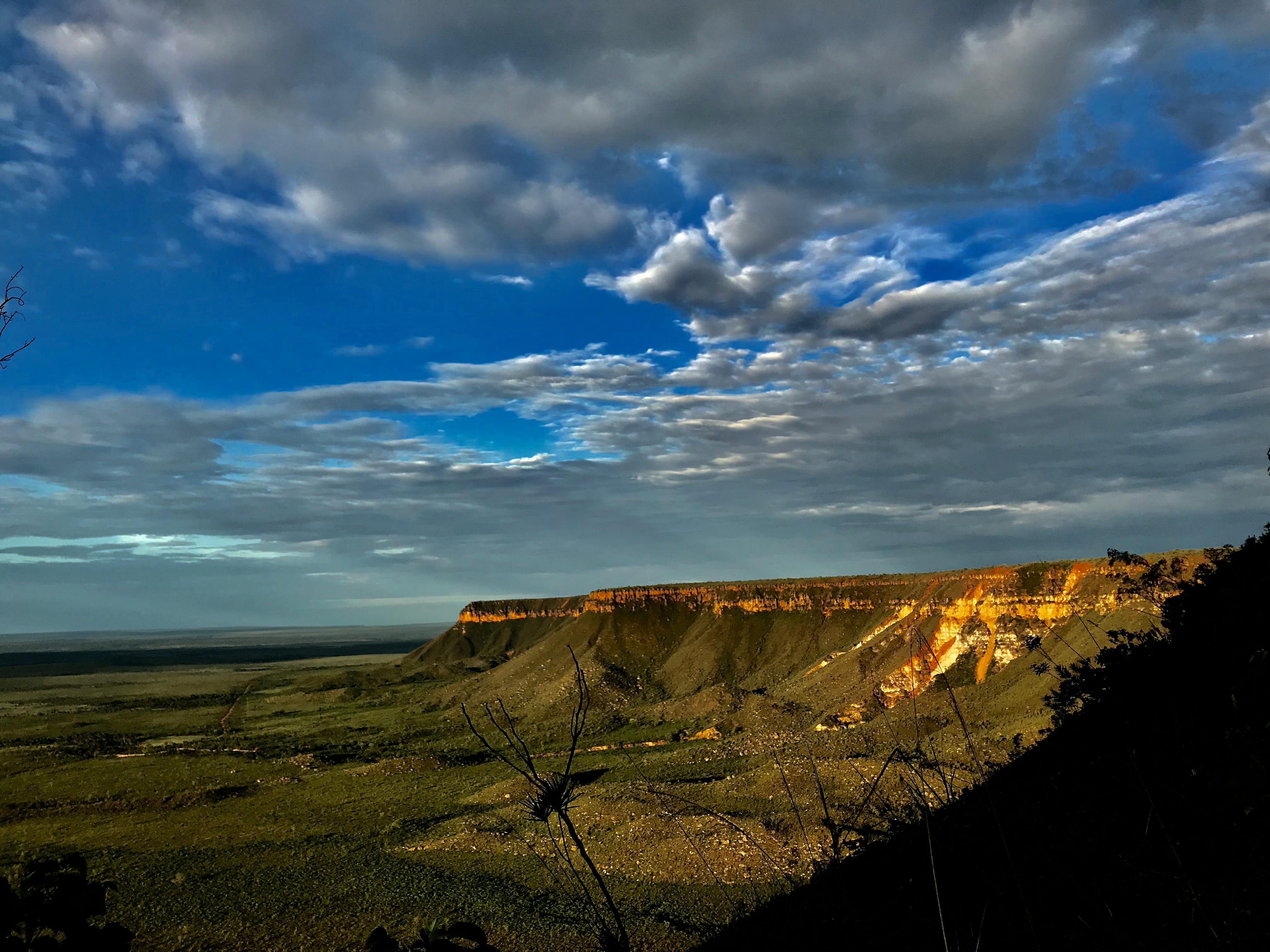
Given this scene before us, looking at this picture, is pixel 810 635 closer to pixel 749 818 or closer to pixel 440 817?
pixel 440 817

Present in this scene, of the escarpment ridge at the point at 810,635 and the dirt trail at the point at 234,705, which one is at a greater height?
the escarpment ridge at the point at 810,635

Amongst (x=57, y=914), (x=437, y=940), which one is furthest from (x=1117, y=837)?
(x=57, y=914)

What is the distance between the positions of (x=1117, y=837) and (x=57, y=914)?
17.5 m

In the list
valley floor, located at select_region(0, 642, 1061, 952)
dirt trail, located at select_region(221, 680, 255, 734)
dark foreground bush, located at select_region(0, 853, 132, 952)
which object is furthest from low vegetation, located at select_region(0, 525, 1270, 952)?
dirt trail, located at select_region(221, 680, 255, 734)

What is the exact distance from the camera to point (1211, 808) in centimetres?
1275

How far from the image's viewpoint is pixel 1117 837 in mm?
14500

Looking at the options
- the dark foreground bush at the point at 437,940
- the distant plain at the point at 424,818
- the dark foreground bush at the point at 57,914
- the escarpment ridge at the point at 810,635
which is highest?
the dark foreground bush at the point at 57,914

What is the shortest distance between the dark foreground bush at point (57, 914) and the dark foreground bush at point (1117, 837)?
A: 3.84 m

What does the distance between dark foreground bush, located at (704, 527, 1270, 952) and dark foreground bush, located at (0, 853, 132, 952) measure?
12.6ft

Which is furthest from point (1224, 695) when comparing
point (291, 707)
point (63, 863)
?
point (291, 707)

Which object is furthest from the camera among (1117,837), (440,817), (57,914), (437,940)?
(440,817)

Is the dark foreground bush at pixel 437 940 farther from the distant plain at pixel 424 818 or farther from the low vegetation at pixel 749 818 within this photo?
the distant plain at pixel 424 818

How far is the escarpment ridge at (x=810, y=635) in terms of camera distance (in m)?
59.3

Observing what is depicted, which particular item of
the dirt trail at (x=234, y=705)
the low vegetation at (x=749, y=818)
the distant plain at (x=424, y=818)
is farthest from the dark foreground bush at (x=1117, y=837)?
the dirt trail at (x=234, y=705)
